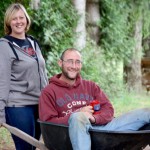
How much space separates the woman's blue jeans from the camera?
4270 mm

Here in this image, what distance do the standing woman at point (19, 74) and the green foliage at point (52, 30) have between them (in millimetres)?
4482

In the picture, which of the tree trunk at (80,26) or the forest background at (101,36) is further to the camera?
the tree trunk at (80,26)

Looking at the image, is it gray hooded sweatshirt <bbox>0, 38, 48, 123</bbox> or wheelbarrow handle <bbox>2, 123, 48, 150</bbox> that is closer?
wheelbarrow handle <bbox>2, 123, 48, 150</bbox>

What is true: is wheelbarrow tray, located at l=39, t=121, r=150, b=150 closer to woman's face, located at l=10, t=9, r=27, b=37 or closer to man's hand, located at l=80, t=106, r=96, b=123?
man's hand, located at l=80, t=106, r=96, b=123

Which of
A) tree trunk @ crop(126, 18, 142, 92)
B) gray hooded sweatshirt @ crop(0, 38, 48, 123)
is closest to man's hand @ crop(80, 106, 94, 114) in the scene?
gray hooded sweatshirt @ crop(0, 38, 48, 123)

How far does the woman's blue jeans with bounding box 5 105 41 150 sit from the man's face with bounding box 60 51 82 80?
0.54 meters

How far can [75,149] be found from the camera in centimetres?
348

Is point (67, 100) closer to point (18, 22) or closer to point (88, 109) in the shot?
point (88, 109)

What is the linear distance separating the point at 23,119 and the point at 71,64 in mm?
729

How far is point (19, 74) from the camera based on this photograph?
4.20 m

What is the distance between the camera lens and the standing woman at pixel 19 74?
4141 mm

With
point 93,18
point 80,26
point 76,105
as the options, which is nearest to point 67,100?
point 76,105

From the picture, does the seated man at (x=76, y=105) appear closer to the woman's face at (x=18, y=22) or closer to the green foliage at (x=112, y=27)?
the woman's face at (x=18, y=22)

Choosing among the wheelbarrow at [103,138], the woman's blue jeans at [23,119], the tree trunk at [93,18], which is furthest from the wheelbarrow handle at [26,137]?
the tree trunk at [93,18]
